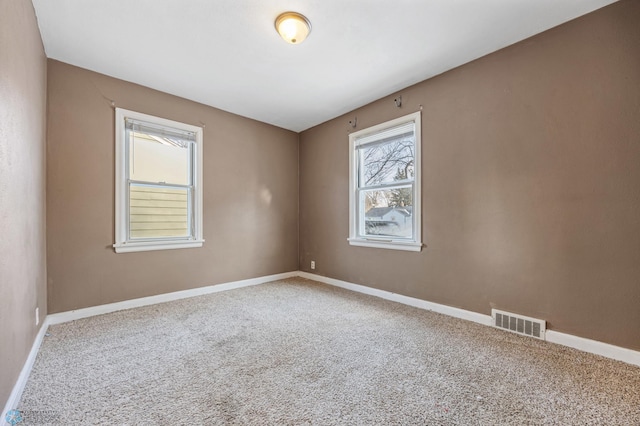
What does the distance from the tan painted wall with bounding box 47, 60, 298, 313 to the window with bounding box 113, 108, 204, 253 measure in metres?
0.09

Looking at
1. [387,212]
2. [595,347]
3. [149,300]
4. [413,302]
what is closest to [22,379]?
[149,300]

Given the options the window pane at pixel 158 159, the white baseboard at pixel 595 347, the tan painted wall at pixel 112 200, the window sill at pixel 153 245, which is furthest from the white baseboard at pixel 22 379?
the white baseboard at pixel 595 347

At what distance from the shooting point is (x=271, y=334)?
2.45 m

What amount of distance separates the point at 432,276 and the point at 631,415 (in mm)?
1707

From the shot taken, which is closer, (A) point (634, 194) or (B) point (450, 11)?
(A) point (634, 194)

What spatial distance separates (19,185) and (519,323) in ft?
12.6

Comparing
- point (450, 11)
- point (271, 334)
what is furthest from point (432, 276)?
point (450, 11)

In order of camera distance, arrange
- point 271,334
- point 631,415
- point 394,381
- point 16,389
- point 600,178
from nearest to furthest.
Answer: point 631,415, point 16,389, point 394,381, point 600,178, point 271,334

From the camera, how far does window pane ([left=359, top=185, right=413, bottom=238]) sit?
338 cm

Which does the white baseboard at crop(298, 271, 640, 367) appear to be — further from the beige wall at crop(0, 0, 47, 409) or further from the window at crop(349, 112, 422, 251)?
the beige wall at crop(0, 0, 47, 409)

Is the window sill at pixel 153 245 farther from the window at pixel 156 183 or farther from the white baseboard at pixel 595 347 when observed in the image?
the white baseboard at pixel 595 347

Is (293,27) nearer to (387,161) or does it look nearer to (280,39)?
(280,39)

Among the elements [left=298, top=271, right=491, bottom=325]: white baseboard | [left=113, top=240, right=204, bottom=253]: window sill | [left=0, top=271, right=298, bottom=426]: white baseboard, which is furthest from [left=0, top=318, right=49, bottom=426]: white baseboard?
[left=298, top=271, right=491, bottom=325]: white baseboard

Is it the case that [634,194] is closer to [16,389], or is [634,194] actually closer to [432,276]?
[432,276]
